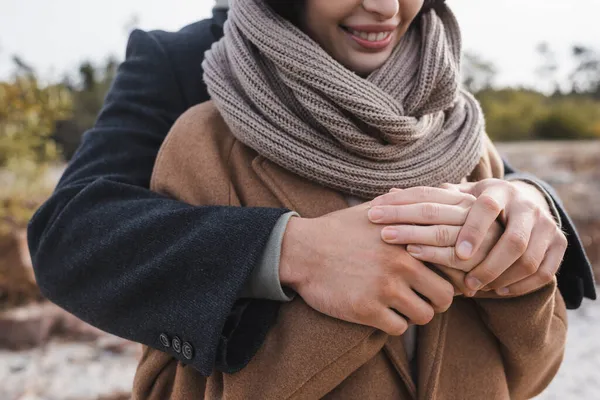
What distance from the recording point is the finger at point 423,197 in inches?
40.6

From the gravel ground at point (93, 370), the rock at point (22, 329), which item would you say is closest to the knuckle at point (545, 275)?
the gravel ground at point (93, 370)

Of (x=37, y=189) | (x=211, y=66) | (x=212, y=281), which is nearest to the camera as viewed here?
(x=212, y=281)

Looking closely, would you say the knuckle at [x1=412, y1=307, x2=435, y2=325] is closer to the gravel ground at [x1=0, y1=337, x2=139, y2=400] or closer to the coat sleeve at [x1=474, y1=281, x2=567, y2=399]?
the coat sleeve at [x1=474, y1=281, x2=567, y2=399]

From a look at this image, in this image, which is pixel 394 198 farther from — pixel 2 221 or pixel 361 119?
pixel 2 221

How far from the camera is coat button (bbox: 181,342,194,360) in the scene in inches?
42.3

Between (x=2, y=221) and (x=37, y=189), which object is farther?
(x=37, y=189)

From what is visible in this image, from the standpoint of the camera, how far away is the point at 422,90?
1.27 meters

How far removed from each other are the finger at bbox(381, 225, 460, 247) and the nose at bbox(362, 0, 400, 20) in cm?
52

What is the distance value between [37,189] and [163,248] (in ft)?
16.8

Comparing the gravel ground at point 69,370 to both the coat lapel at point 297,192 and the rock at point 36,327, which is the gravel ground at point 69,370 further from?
the coat lapel at point 297,192

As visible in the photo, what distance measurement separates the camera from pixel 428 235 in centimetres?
98

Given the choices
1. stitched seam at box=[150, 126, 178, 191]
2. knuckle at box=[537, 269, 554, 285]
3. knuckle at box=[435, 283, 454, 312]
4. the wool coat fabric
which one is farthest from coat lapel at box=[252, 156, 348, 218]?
knuckle at box=[537, 269, 554, 285]

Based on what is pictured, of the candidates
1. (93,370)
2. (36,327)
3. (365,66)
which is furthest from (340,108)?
(36,327)

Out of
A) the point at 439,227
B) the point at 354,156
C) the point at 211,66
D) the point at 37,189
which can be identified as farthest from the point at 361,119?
the point at 37,189
